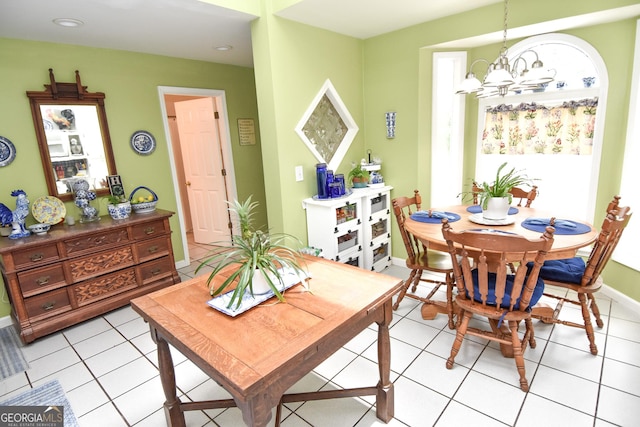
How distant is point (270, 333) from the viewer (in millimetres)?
1248

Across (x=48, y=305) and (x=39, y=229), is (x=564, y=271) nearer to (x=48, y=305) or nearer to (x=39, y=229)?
(x=48, y=305)

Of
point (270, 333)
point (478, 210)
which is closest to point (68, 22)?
point (270, 333)

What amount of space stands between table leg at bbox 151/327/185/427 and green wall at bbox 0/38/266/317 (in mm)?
2335

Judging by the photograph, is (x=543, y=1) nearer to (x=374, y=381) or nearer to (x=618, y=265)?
(x=618, y=265)

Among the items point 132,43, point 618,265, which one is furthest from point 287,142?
point 618,265

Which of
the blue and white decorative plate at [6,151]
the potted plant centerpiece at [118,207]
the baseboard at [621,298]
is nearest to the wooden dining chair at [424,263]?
the baseboard at [621,298]

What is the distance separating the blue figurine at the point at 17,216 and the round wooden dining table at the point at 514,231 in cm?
303

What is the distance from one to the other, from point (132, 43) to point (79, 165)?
1263 millimetres

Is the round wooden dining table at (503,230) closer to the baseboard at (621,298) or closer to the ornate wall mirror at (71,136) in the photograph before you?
the baseboard at (621,298)

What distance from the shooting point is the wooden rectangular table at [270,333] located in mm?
1090

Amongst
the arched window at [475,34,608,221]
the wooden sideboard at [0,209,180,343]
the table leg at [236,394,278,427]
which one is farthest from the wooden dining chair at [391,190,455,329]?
the wooden sideboard at [0,209,180,343]

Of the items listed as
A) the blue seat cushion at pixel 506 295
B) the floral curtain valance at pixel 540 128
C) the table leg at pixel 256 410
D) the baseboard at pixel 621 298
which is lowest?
the baseboard at pixel 621 298

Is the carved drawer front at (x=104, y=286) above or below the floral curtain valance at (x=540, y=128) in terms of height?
below

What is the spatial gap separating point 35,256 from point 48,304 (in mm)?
409
